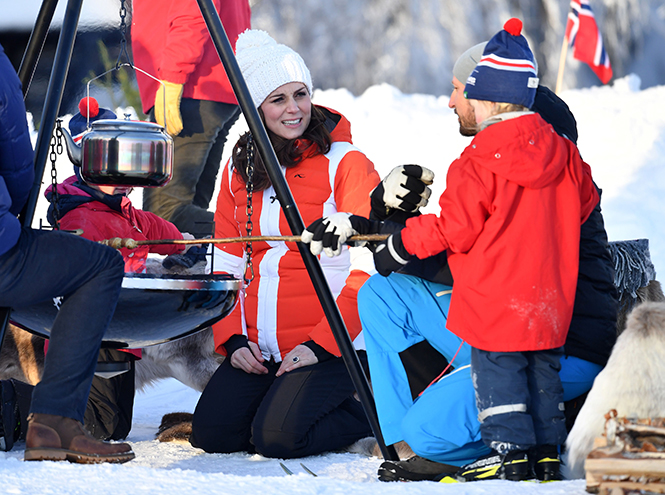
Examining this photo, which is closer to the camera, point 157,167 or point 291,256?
point 157,167

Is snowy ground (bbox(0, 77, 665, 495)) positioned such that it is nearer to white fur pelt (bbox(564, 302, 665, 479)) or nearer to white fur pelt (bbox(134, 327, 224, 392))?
white fur pelt (bbox(564, 302, 665, 479))

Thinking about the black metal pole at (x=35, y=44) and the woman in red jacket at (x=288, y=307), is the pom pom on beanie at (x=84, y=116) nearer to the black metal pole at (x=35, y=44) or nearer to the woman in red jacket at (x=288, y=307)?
the woman in red jacket at (x=288, y=307)

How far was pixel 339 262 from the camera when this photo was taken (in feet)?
9.11

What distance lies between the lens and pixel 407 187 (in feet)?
7.16

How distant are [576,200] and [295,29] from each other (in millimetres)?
8547

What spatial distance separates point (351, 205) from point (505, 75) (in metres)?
0.80

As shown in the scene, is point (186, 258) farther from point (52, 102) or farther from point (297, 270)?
point (52, 102)

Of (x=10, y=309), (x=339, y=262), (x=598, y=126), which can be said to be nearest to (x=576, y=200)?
(x=339, y=262)

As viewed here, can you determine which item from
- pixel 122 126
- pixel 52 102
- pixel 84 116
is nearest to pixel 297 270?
pixel 122 126

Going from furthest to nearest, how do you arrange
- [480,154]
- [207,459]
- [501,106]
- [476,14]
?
[476,14], [207,459], [501,106], [480,154]

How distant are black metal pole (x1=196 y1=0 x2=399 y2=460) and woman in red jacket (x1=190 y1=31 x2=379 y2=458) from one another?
0.40 meters

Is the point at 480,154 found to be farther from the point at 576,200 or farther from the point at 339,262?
the point at 339,262

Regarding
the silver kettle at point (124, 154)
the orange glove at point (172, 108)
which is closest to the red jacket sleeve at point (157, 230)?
the orange glove at point (172, 108)

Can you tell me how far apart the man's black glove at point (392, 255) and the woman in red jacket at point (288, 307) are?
0.57 meters
